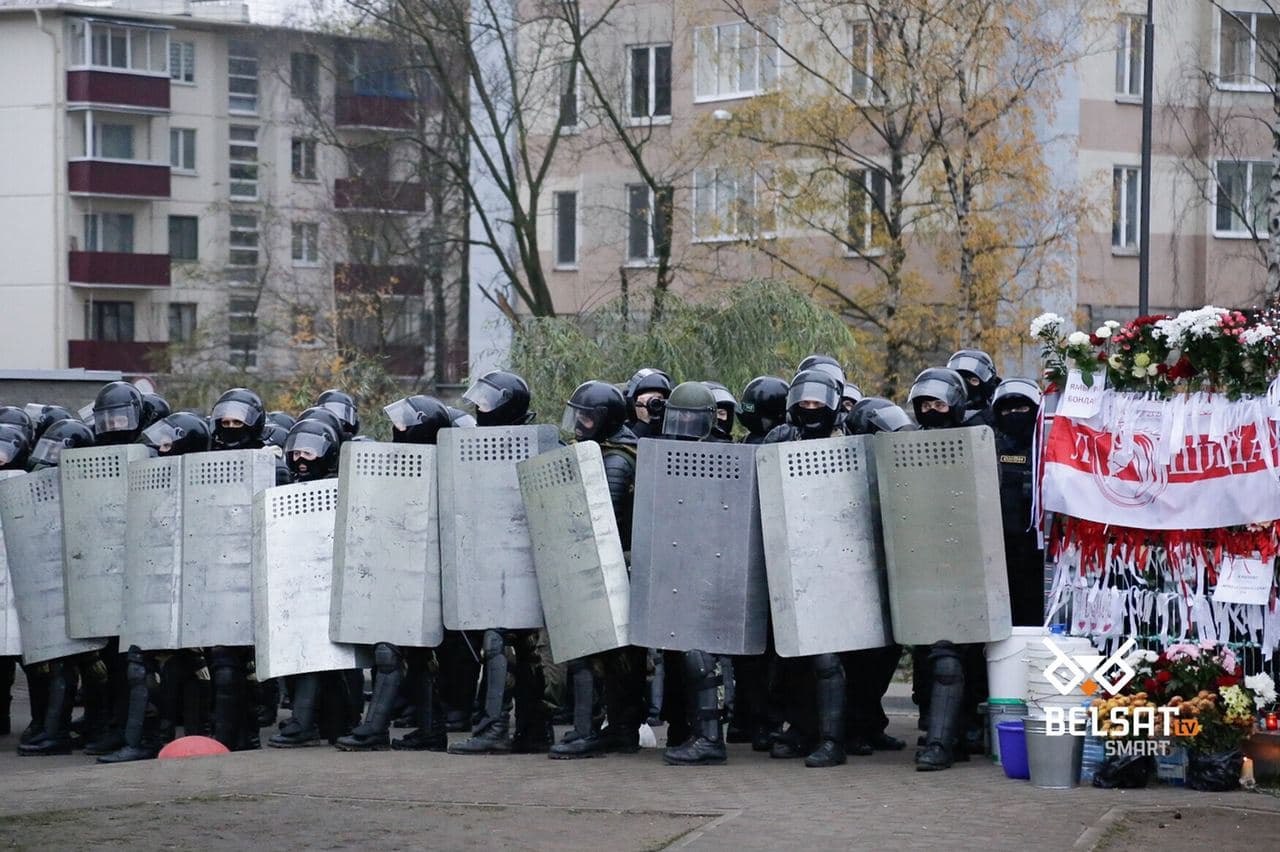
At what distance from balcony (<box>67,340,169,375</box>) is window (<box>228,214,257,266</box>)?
3.17m

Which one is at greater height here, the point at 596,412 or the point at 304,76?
the point at 304,76

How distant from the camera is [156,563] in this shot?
40.3ft

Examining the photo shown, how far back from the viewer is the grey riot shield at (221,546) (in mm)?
12086

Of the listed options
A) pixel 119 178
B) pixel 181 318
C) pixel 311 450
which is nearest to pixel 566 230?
pixel 119 178

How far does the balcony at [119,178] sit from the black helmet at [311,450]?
44.3m

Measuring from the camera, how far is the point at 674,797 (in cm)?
962

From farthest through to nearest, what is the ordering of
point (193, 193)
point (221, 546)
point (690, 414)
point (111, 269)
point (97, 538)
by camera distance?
point (193, 193), point (111, 269), point (97, 538), point (221, 546), point (690, 414)

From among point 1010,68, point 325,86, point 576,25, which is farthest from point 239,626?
point 325,86

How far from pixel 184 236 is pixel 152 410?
4478 cm

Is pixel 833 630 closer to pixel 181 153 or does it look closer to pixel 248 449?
pixel 248 449

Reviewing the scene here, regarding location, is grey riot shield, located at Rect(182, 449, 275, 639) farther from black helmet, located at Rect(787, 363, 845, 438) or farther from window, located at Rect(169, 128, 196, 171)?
window, located at Rect(169, 128, 196, 171)

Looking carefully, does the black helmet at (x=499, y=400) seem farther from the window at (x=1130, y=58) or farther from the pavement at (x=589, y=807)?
the window at (x=1130, y=58)

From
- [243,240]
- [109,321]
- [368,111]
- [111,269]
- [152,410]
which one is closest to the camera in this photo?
[152,410]

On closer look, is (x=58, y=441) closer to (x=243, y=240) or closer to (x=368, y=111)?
(x=368, y=111)
